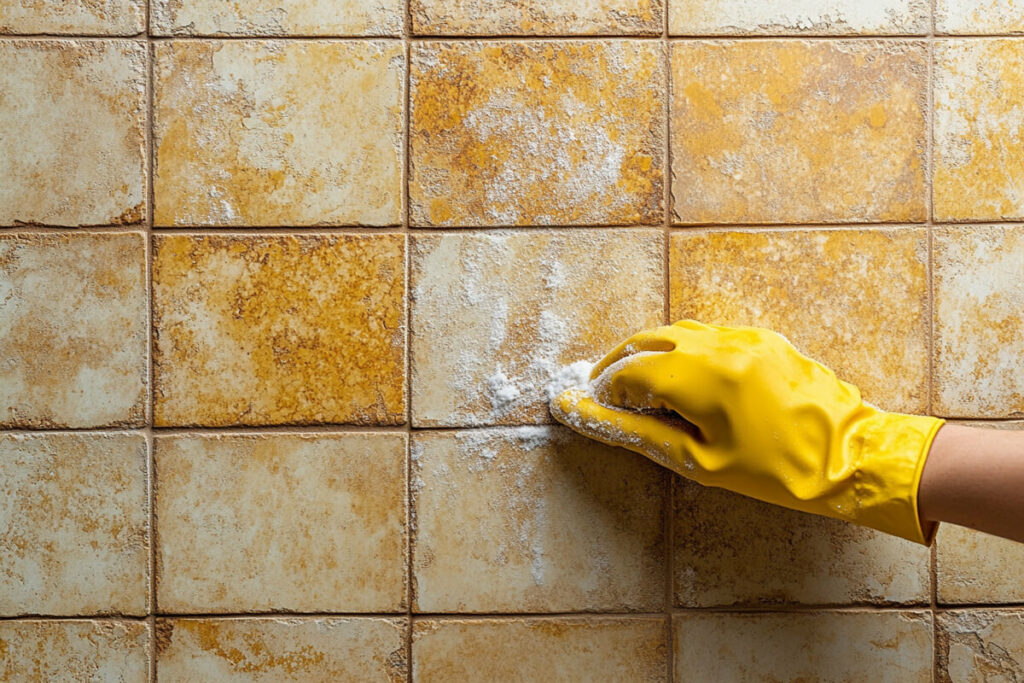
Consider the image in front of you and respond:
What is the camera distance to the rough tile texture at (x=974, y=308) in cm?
129

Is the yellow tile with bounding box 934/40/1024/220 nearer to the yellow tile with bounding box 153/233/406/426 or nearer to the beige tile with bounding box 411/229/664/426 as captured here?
the beige tile with bounding box 411/229/664/426

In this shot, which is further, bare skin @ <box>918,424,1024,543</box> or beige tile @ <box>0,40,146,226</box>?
beige tile @ <box>0,40,146,226</box>

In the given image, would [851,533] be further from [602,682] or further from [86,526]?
[86,526]

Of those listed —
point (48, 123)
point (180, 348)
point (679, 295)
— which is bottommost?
point (180, 348)

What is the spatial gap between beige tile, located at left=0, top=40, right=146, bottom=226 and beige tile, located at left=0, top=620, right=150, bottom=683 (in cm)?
73

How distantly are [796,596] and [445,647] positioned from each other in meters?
0.65

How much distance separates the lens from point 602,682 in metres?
1.29

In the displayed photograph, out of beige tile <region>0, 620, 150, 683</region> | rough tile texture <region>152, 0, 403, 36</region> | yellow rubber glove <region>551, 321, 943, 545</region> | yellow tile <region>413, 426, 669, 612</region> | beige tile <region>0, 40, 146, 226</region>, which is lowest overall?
beige tile <region>0, 620, 150, 683</region>

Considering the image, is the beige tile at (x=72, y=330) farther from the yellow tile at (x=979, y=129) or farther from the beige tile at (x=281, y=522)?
the yellow tile at (x=979, y=129)

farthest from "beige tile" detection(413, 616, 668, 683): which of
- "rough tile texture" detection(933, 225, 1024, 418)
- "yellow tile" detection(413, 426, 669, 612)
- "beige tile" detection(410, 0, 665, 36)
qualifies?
"beige tile" detection(410, 0, 665, 36)

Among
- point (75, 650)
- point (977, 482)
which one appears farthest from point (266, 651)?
point (977, 482)

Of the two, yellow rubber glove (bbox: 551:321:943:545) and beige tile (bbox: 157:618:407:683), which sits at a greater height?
yellow rubber glove (bbox: 551:321:943:545)

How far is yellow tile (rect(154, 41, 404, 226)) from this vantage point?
1.29m

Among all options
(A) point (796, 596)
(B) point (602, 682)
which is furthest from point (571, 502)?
(A) point (796, 596)
